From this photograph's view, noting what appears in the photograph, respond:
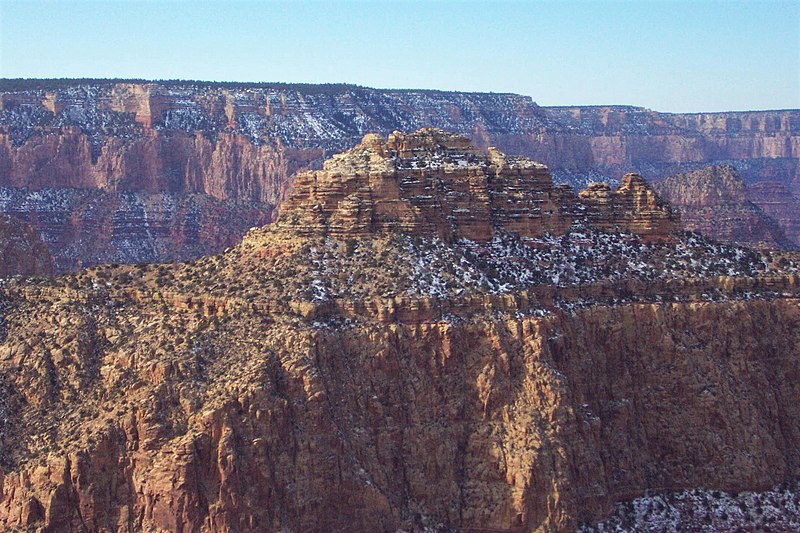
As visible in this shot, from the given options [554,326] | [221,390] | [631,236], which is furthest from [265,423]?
[631,236]

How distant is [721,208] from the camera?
173125 mm

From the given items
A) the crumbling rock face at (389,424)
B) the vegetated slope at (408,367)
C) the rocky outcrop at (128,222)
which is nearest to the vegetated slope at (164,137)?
the rocky outcrop at (128,222)

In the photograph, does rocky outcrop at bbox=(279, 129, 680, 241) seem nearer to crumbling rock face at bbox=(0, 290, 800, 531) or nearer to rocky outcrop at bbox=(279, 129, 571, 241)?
rocky outcrop at bbox=(279, 129, 571, 241)

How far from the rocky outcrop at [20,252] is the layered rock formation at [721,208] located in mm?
68587

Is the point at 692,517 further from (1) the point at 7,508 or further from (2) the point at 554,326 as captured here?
(1) the point at 7,508

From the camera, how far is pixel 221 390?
228 ft

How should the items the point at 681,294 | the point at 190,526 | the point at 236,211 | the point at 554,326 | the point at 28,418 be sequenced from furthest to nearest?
1. the point at 236,211
2. the point at 681,294
3. the point at 554,326
4. the point at 28,418
5. the point at 190,526

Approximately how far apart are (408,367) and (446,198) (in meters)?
13.9

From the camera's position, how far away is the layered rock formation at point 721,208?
168 metres

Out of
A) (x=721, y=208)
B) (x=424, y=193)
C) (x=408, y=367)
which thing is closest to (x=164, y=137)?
(x=721, y=208)

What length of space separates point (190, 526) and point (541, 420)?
16.7 m

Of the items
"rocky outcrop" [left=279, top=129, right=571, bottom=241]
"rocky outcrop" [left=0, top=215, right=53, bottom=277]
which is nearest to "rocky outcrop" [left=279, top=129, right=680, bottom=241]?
"rocky outcrop" [left=279, top=129, right=571, bottom=241]

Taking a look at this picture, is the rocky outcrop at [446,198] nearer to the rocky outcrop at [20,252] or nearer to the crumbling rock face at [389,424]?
the crumbling rock face at [389,424]

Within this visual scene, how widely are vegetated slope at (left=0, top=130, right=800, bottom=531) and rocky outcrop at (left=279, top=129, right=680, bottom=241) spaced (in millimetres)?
136
